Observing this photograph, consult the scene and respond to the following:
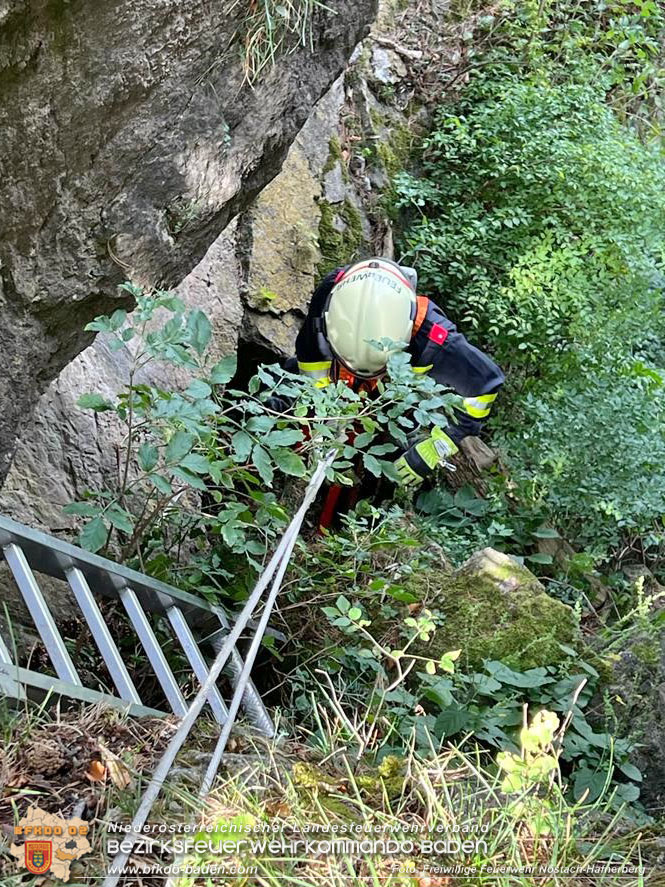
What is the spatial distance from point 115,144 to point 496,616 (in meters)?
2.14

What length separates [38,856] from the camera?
1729 millimetres

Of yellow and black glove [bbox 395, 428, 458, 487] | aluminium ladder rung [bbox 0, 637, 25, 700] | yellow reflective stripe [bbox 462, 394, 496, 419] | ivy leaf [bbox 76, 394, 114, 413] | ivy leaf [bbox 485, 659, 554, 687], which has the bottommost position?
yellow and black glove [bbox 395, 428, 458, 487]

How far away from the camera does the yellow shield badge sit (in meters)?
1.70

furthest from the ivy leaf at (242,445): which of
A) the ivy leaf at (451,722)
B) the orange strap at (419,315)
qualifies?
the orange strap at (419,315)

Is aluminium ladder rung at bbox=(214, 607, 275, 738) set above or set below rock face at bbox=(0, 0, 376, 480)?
below

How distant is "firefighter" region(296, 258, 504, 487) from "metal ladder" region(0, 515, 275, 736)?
1707mm

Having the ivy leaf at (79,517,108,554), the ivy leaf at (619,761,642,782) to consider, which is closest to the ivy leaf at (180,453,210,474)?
the ivy leaf at (79,517,108,554)

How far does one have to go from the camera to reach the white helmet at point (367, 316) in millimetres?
4363

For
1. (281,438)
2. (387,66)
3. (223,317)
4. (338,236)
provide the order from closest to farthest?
(281,438), (223,317), (338,236), (387,66)

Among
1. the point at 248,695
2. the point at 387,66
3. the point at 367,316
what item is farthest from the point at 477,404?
the point at 387,66

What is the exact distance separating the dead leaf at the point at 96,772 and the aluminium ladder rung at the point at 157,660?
0.46 m

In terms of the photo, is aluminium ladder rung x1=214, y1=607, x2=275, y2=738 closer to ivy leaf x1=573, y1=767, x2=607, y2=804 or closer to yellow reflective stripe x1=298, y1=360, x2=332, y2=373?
ivy leaf x1=573, y1=767, x2=607, y2=804

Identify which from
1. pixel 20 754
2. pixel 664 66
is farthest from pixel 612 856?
pixel 664 66

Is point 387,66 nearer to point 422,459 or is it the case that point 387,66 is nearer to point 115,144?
point 422,459
